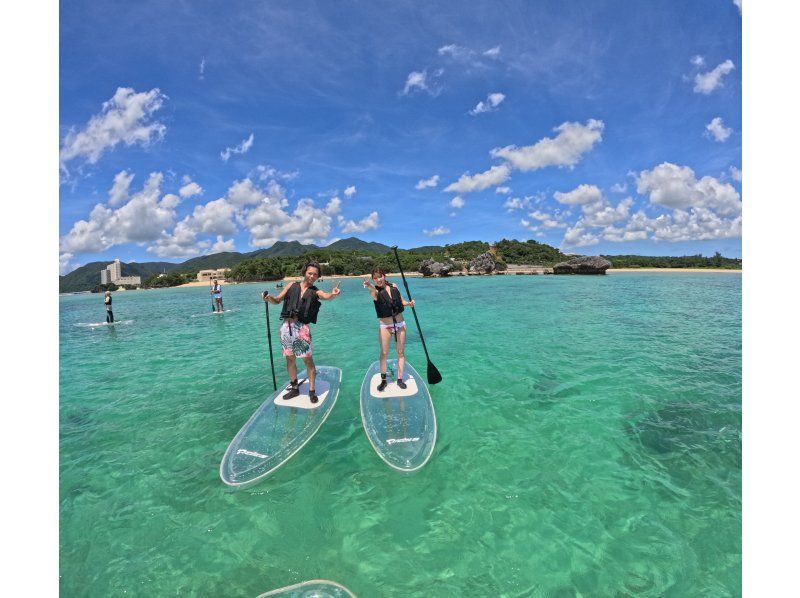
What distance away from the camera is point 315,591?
3.63 meters

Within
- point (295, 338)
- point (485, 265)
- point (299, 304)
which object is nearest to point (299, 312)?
point (299, 304)

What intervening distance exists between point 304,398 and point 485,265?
98064mm

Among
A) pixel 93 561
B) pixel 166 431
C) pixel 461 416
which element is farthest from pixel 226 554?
pixel 461 416

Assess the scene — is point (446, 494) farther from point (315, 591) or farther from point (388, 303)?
point (388, 303)

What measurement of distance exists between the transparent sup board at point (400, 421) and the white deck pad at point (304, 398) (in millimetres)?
952

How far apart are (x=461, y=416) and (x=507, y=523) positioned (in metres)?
3.14

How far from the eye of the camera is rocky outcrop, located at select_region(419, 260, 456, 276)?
321 feet

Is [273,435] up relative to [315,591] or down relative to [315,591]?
up

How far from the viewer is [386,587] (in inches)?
147

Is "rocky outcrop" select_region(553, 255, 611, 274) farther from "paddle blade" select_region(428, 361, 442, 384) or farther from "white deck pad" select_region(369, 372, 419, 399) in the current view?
"white deck pad" select_region(369, 372, 419, 399)

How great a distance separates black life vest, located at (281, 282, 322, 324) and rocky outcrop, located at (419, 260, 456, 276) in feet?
301

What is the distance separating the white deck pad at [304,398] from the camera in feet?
24.5

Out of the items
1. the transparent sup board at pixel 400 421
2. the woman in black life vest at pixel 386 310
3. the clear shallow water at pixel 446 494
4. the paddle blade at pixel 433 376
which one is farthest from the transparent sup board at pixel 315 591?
the paddle blade at pixel 433 376

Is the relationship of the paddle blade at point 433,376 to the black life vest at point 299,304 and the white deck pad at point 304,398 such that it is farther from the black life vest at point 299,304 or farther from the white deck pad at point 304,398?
the black life vest at point 299,304
